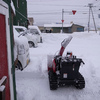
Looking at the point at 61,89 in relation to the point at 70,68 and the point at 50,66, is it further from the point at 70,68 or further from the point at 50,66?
the point at 50,66

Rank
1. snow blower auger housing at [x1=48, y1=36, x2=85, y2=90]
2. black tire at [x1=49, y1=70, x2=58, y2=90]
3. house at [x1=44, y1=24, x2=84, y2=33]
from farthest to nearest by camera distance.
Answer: house at [x1=44, y1=24, x2=84, y2=33] < black tire at [x1=49, y1=70, x2=58, y2=90] < snow blower auger housing at [x1=48, y1=36, x2=85, y2=90]

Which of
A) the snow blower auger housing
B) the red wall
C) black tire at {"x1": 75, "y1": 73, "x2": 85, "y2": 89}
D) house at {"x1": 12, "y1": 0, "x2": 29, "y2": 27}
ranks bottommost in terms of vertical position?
black tire at {"x1": 75, "y1": 73, "x2": 85, "y2": 89}

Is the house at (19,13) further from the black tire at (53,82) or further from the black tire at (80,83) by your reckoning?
the black tire at (80,83)

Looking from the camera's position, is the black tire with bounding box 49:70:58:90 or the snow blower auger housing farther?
the black tire with bounding box 49:70:58:90

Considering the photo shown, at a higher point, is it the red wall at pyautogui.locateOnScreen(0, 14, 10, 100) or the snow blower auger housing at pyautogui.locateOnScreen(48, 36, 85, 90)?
the red wall at pyautogui.locateOnScreen(0, 14, 10, 100)

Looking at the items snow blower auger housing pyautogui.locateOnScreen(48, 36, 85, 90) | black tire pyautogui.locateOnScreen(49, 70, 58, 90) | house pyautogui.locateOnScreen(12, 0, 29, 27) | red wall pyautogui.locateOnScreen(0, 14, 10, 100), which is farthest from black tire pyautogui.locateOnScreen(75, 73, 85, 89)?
house pyautogui.locateOnScreen(12, 0, 29, 27)

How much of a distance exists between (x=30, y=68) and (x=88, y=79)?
2.44m

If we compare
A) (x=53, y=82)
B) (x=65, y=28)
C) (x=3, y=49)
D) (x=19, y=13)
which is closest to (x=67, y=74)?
(x=53, y=82)

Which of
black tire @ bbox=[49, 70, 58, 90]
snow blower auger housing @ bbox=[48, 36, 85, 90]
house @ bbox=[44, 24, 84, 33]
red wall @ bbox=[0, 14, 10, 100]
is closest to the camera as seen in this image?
red wall @ bbox=[0, 14, 10, 100]

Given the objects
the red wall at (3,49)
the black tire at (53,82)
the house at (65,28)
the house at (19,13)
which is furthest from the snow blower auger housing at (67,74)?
the house at (65,28)

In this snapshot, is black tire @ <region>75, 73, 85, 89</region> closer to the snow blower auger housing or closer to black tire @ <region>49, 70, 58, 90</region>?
the snow blower auger housing

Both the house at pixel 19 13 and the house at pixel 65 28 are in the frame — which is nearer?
the house at pixel 19 13

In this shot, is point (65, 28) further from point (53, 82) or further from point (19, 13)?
point (53, 82)

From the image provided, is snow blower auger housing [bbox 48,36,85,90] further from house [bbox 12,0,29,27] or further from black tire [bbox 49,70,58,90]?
house [bbox 12,0,29,27]
